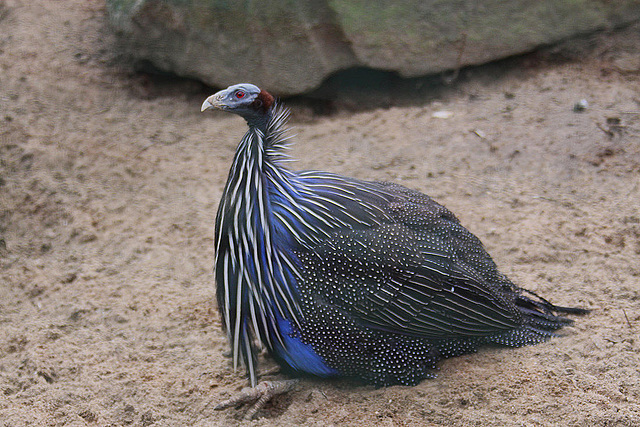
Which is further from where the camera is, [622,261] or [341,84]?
[341,84]

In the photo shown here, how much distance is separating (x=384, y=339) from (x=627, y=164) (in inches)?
111

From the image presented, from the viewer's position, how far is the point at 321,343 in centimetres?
324

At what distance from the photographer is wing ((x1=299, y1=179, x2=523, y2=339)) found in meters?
3.24

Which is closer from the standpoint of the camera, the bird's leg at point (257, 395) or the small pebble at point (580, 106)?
the bird's leg at point (257, 395)

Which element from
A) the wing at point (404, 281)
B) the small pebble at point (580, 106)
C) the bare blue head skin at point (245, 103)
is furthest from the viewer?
the small pebble at point (580, 106)

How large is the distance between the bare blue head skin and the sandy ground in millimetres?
1280

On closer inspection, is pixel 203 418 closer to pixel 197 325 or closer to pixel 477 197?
pixel 197 325

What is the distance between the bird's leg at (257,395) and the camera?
10.7 feet

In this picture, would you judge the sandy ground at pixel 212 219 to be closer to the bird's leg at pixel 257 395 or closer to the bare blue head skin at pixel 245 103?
the bird's leg at pixel 257 395

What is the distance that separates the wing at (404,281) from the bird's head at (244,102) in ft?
2.35

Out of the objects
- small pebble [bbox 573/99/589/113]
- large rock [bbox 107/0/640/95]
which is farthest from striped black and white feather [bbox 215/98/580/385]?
small pebble [bbox 573/99/589/113]

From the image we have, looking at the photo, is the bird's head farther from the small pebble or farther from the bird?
the small pebble

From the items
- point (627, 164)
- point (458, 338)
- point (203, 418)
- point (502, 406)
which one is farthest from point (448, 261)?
point (627, 164)

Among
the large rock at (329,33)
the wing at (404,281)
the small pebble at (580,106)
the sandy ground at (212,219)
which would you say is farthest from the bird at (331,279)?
the small pebble at (580,106)
